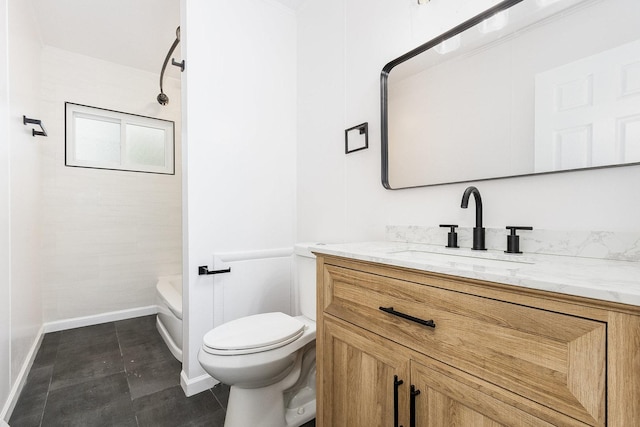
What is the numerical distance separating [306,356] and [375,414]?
2.19 feet

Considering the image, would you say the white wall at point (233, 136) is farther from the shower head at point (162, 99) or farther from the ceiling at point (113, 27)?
the shower head at point (162, 99)

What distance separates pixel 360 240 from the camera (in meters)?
1.64

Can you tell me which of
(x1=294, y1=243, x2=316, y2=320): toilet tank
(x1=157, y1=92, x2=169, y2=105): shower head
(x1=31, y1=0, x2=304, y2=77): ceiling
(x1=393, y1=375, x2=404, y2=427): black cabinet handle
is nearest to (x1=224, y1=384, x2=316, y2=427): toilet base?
(x1=294, y1=243, x2=316, y2=320): toilet tank

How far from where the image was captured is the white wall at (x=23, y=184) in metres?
1.59

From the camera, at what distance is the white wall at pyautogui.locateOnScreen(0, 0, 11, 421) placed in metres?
1.37

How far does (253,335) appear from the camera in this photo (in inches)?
52.2

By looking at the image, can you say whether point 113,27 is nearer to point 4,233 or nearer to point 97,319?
point 4,233

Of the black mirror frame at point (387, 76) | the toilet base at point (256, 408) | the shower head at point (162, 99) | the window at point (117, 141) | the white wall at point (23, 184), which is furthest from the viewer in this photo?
the shower head at point (162, 99)

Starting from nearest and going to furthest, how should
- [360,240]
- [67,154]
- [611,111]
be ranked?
1. [611,111]
2. [360,240]
3. [67,154]

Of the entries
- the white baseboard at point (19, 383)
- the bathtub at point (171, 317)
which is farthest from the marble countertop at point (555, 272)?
the white baseboard at point (19, 383)

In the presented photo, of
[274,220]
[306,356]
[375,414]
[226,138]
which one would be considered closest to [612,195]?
[375,414]

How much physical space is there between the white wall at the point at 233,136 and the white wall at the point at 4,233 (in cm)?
80

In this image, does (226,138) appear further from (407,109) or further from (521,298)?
(521,298)

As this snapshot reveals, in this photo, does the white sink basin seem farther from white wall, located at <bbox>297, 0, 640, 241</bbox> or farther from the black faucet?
white wall, located at <bbox>297, 0, 640, 241</bbox>
